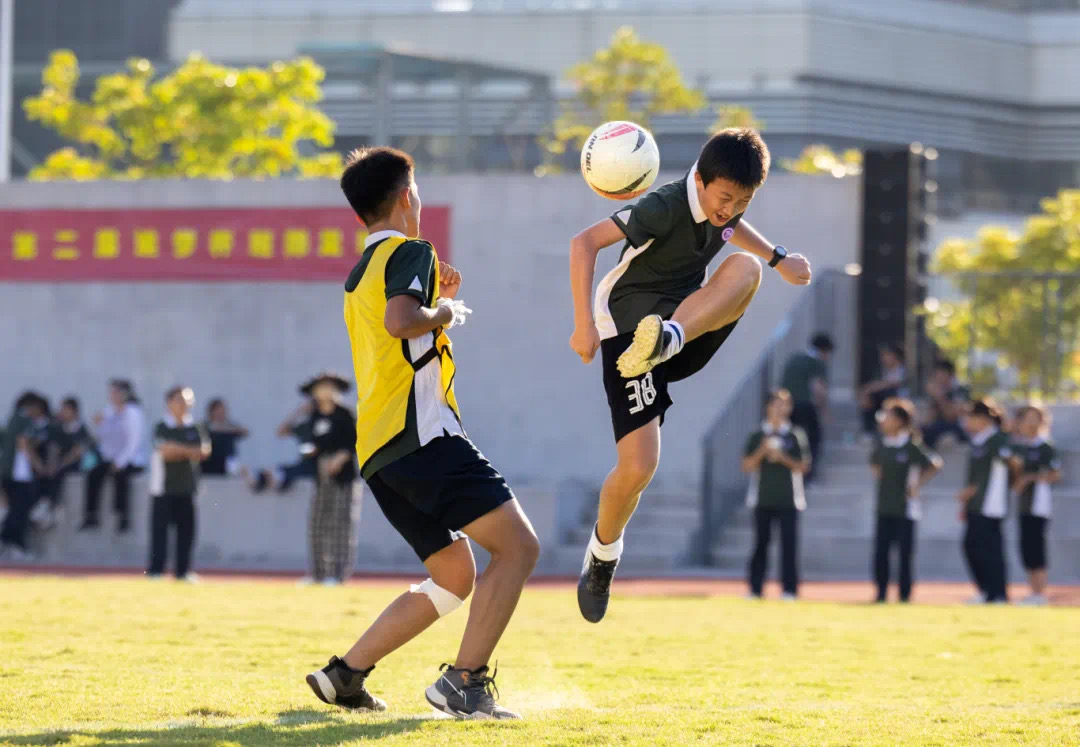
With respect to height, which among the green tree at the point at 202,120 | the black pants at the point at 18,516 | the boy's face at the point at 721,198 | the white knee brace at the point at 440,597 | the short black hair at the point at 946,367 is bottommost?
the black pants at the point at 18,516

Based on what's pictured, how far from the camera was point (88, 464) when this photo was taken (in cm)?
2045

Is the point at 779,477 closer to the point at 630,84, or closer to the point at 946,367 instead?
the point at 946,367

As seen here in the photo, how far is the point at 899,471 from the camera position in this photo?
50.4 ft

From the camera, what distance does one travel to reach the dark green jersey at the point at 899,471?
15.4 meters

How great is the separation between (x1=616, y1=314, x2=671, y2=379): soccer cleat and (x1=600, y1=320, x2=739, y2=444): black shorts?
163 mm

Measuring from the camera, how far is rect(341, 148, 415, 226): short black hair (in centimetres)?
639

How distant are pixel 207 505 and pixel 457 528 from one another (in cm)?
1478

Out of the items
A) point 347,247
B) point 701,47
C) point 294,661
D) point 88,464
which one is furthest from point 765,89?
point 294,661

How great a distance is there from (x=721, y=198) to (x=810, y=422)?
12065 mm

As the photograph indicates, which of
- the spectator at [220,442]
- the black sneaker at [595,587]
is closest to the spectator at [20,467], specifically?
the spectator at [220,442]

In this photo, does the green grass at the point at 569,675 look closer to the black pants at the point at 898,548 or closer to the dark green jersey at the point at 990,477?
the black pants at the point at 898,548

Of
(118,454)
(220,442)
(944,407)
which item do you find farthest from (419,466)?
(220,442)

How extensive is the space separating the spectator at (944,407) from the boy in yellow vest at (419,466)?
13244 mm

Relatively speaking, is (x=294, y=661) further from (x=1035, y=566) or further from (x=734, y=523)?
(x=734, y=523)
